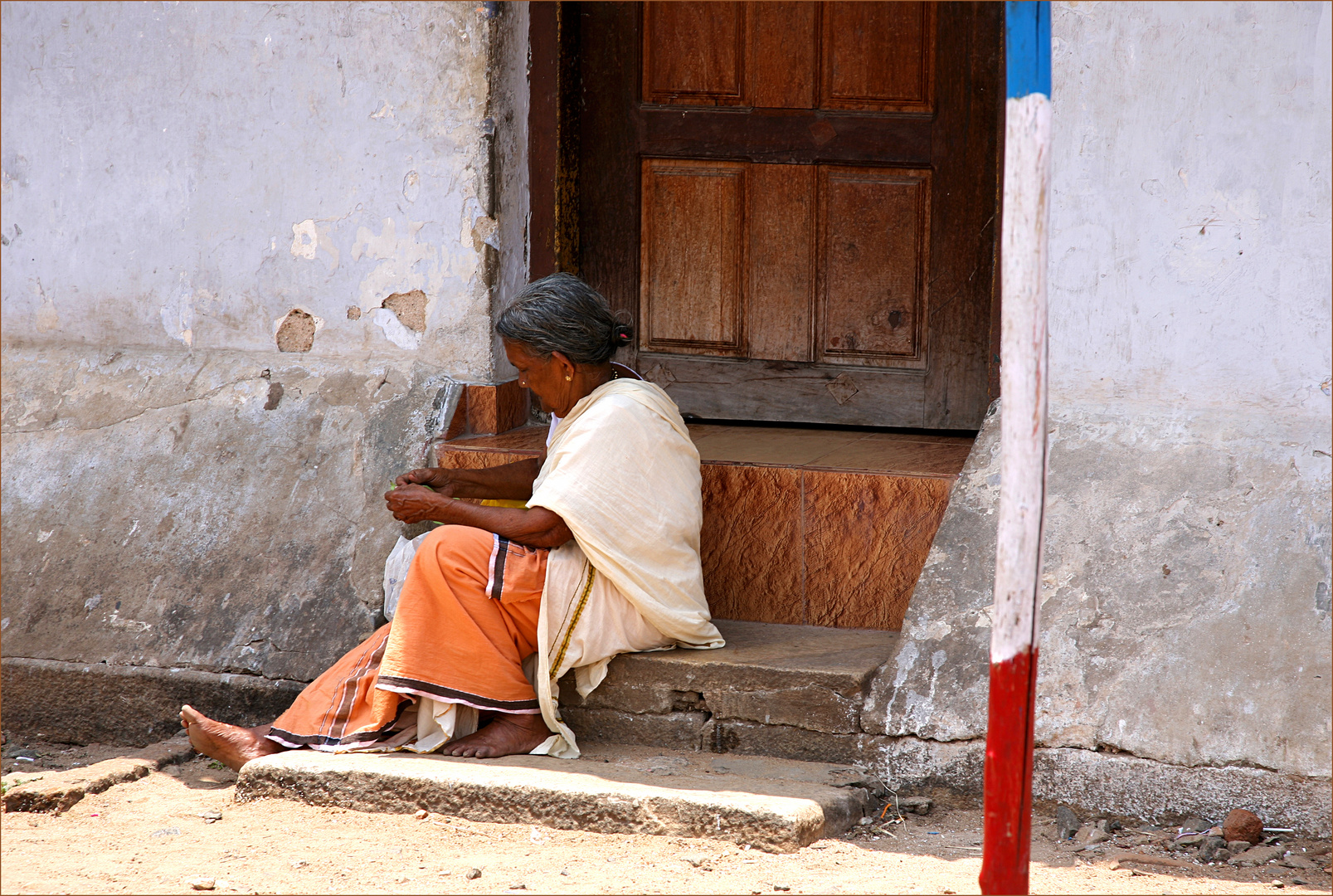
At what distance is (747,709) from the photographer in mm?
3461

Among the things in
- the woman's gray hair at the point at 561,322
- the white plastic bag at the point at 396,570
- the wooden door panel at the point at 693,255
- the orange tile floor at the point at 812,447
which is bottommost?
the white plastic bag at the point at 396,570

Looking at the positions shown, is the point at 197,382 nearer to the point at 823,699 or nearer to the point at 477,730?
the point at 477,730

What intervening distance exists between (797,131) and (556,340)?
1496 mm

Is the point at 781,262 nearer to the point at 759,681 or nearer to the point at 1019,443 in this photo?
the point at 759,681

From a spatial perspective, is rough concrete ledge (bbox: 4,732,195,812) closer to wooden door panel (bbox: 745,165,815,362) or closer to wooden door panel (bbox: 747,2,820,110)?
wooden door panel (bbox: 745,165,815,362)

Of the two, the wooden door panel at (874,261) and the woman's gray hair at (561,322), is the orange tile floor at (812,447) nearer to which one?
the wooden door panel at (874,261)

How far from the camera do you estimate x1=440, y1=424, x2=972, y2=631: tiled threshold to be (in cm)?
373

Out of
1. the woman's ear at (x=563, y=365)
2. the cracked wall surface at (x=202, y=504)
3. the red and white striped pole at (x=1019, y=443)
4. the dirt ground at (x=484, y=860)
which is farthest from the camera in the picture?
the cracked wall surface at (x=202, y=504)

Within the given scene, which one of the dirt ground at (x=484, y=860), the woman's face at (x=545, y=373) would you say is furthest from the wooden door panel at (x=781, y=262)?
the dirt ground at (x=484, y=860)

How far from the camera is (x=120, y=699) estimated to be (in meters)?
3.95

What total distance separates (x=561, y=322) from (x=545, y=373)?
16cm

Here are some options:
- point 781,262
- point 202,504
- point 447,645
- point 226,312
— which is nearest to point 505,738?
point 447,645

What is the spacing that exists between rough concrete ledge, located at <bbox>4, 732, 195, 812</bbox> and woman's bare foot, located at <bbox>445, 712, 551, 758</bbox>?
89 centimetres

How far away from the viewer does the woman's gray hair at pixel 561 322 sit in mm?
3480
